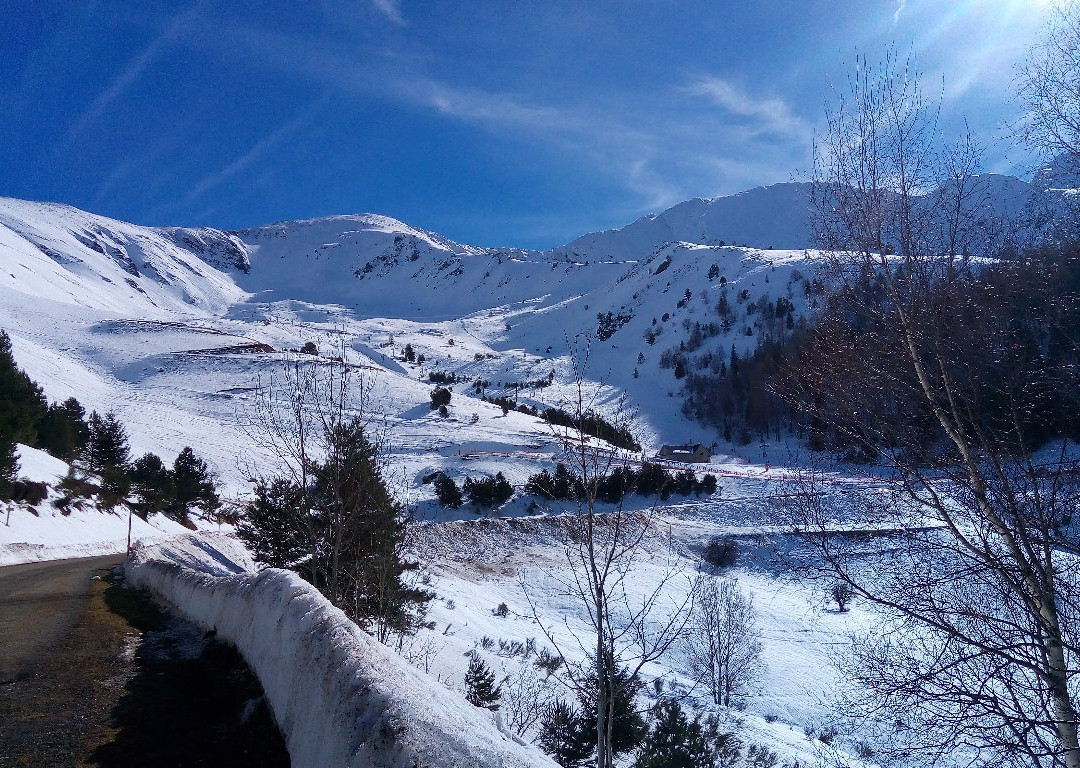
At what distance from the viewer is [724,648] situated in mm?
22359

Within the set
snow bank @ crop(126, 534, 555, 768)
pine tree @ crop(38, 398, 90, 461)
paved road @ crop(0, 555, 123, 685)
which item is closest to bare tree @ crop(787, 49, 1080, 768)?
snow bank @ crop(126, 534, 555, 768)

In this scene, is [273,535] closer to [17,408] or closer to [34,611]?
[34,611]

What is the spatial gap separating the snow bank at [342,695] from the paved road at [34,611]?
6.93 ft

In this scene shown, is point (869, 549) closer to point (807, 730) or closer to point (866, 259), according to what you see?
point (866, 259)

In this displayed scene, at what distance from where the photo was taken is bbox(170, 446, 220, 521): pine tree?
35.9 metres

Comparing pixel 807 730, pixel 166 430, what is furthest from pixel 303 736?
pixel 166 430

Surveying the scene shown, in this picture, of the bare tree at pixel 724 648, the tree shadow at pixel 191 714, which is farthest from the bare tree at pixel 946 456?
the bare tree at pixel 724 648

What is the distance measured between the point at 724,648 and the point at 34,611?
2066cm

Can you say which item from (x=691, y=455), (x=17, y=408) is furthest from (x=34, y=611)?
(x=691, y=455)

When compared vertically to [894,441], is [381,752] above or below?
below

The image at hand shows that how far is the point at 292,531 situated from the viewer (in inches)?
507

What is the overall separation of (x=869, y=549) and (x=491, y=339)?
18440 cm

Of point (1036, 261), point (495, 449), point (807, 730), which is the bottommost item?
point (807, 730)

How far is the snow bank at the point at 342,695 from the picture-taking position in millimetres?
3281
